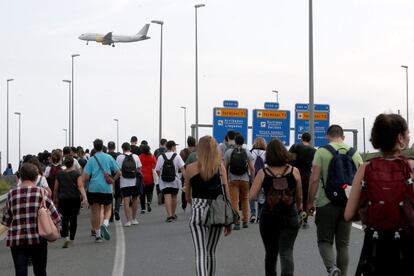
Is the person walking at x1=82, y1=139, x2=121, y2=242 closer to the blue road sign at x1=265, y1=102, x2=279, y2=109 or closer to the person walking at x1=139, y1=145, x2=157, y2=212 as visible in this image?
the person walking at x1=139, y1=145, x2=157, y2=212

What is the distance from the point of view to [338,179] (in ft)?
29.6

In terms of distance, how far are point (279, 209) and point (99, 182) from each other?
22.7 ft

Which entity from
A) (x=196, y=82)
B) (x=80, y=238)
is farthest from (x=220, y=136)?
(x=80, y=238)

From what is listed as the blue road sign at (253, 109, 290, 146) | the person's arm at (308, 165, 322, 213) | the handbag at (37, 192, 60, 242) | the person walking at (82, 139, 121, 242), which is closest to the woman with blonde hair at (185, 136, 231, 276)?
the person's arm at (308, 165, 322, 213)

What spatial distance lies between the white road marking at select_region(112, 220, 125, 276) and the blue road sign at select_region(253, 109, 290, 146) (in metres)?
19.6

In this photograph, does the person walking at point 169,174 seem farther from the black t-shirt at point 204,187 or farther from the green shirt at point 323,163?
the black t-shirt at point 204,187

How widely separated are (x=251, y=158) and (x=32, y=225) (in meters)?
8.12

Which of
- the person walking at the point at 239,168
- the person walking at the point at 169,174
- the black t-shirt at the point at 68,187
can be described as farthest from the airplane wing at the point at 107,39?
the black t-shirt at the point at 68,187

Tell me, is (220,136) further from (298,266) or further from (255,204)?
(298,266)

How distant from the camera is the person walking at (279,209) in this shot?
8688 millimetres

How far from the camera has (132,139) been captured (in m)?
22.0

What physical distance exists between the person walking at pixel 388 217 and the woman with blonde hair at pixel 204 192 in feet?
10.8

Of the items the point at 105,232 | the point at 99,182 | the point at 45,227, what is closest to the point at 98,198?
the point at 99,182

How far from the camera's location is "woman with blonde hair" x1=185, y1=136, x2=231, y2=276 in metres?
8.77
